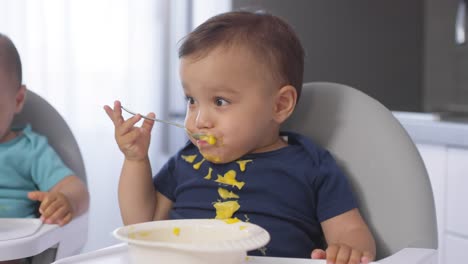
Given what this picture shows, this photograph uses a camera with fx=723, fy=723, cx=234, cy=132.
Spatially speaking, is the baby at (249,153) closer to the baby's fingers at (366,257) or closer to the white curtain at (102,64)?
the baby's fingers at (366,257)

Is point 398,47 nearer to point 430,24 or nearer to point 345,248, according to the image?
point 430,24

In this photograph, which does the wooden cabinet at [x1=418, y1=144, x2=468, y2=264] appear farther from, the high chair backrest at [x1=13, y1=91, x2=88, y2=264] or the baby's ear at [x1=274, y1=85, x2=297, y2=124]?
the high chair backrest at [x1=13, y1=91, x2=88, y2=264]

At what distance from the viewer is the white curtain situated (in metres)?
2.52

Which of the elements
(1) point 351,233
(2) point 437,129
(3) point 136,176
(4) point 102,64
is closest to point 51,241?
(3) point 136,176

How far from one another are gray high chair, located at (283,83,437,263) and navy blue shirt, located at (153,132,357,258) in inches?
1.9

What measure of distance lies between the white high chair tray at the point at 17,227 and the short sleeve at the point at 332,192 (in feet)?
1.48

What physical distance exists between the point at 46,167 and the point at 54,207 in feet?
0.59

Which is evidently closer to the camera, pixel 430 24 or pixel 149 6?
pixel 430 24

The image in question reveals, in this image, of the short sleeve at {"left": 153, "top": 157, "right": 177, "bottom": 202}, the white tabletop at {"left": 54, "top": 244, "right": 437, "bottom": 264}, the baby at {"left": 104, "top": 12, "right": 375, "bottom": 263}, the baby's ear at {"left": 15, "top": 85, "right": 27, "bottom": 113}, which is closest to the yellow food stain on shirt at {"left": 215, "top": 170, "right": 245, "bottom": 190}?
the baby at {"left": 104, "top": 12, "right": 375, "bottom": 263}

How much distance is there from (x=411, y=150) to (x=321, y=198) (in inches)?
6.3

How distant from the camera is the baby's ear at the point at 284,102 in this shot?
1185 millimetres

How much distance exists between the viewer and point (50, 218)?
1.22 meters

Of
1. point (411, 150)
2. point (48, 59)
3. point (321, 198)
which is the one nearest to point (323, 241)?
point (321, 198)

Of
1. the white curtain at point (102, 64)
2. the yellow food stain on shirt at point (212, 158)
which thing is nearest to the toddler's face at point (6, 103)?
the yellow food stain on shirt at point (212, 158)
